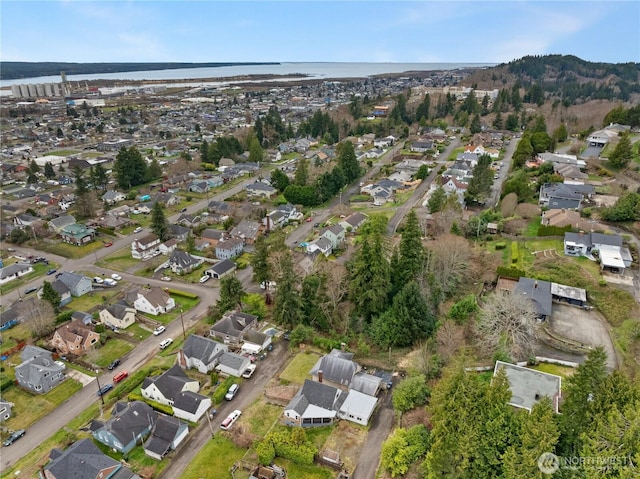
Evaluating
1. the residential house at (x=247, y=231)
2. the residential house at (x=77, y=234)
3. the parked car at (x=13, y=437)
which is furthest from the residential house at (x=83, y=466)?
the residential house at (x=77, y=234)

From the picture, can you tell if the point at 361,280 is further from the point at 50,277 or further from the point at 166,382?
the point at 50,277

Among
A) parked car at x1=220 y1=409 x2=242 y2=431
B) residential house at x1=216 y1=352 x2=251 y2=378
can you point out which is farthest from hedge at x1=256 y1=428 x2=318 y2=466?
residential house at x1=216 y1=352 x2=251 y2=378

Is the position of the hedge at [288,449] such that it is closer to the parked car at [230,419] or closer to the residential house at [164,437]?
the parked car at [230,419]

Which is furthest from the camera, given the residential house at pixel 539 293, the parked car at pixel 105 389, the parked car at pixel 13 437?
the residential house at pixel 539 293

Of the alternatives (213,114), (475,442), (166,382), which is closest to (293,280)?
(166,382)

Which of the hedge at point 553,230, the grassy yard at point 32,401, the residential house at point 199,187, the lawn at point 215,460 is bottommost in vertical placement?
the grassy yard at point 32,401

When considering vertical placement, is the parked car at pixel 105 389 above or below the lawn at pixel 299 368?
below

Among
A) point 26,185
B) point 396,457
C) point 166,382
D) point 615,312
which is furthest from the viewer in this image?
point 26,185
